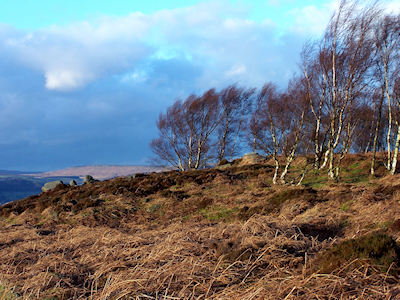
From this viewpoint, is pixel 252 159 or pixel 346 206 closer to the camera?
pixel 346 206

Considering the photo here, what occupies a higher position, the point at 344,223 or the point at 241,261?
the point at 241,261

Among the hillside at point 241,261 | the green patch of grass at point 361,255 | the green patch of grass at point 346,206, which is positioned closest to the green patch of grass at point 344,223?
the hillside at point 241,261

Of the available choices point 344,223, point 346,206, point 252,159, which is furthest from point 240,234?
point 252,159

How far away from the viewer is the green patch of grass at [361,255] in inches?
141

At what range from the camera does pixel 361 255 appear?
3732mm

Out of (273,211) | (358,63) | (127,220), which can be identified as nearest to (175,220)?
(127,220)

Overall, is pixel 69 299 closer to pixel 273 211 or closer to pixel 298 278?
pixel 298 278

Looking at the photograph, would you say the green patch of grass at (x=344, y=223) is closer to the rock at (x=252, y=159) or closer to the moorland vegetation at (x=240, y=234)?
the moorland vegetation at (x=240, y=234)

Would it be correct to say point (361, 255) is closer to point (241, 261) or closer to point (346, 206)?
point (241, 261)

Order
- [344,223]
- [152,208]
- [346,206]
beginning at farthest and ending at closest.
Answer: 1. [152,208]
2. [346,206]
3. [344,223]

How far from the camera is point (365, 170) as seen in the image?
17.5 m

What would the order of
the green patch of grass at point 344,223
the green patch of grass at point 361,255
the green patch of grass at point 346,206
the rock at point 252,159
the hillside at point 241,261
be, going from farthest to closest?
the rock at point 252,159 < the green patch of grass at point 346,206 < the green patch of grass at point 344,223 < the green patch of grass at point 361,255 < the hillside at point 241,261

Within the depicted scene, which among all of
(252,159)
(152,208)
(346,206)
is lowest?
(152,208)

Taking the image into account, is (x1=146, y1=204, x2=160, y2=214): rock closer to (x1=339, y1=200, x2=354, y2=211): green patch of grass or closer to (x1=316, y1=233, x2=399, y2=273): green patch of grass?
(x1=339, y1=200, x2=354, y2=211): green patch of grass
